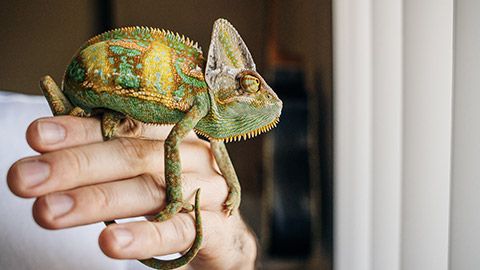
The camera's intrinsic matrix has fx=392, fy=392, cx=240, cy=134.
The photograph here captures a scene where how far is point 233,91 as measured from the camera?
0.73 m

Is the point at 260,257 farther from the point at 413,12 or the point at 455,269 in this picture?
the point at 413,12

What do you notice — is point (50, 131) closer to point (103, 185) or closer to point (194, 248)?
point (103, 185)

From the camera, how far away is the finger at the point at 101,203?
0.71m

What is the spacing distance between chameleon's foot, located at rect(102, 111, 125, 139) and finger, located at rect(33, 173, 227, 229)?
105mm

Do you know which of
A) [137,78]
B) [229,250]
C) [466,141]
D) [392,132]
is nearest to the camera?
[137,78]

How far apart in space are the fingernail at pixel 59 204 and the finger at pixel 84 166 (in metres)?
0.02

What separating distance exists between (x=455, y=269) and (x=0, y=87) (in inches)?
64.2

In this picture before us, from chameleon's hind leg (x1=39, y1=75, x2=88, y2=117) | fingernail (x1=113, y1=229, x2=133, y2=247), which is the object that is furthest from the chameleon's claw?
chameleon's hind leg (x1=39, y1=75, x2=88, y2=117)

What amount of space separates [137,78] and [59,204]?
0.89ft

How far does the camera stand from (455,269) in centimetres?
146

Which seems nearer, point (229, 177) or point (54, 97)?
point (54, 97)

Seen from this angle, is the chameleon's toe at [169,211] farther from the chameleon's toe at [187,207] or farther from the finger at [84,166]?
the finger at [84,166]

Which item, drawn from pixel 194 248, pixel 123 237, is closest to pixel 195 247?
pixel 194 248

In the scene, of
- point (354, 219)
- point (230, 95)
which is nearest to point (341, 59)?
point (354, 219)
